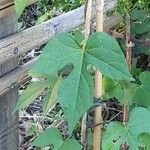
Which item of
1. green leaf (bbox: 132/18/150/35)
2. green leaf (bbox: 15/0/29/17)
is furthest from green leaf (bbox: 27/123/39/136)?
green leaf (bbox: 15/0/29/17)

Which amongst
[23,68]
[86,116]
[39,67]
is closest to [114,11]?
[23,68]

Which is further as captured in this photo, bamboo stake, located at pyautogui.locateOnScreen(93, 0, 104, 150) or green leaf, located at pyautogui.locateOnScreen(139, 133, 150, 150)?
green leaf, located at pyautogui.locateOnScreen(139, 133, 150, 150)

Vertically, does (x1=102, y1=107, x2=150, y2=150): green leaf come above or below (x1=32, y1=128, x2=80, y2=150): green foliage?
above

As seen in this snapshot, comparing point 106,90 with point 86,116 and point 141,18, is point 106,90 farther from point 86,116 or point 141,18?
point 141,18

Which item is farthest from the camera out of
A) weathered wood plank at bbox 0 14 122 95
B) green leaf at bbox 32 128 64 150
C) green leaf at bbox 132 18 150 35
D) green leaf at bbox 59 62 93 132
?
green leaf at bbox 132 18 150 35

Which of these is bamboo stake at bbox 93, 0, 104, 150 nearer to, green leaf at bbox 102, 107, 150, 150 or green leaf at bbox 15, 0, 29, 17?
green leaf at bbox 102, 107, 150, 150

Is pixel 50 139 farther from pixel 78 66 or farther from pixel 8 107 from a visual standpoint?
pixel 8 107

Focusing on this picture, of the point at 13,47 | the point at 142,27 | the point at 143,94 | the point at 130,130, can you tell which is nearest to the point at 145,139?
the point at 130,130
